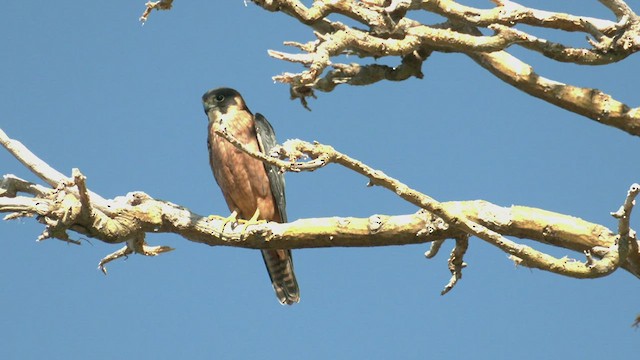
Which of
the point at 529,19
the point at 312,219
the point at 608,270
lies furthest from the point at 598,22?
the point at 312,219

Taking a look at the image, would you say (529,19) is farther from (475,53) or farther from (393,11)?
(393,11)

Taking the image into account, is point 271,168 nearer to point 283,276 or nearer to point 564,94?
point 283,276

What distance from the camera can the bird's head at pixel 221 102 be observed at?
902cm

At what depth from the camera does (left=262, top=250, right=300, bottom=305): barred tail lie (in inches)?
343

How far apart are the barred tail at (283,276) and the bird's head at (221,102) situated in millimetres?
1268

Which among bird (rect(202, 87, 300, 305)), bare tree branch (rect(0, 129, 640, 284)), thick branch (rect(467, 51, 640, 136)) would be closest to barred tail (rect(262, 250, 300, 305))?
bird (rect(202, 87, 300, 305))

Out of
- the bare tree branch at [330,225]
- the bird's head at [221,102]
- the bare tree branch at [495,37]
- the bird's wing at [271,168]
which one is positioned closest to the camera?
the bare tree branch at [330,225]

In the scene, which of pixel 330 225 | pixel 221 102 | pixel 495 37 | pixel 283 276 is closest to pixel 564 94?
pixel 495 37

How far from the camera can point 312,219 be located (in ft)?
18.9

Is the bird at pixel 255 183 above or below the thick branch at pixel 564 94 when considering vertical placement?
above

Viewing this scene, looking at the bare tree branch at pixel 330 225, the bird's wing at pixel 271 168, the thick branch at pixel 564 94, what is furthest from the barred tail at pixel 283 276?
the thick branch at pixel 564 94

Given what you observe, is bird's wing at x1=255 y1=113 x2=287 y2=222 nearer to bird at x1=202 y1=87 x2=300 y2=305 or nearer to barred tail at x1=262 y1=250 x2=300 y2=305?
bird at x1=202 y1=87 x2=300 y2=305

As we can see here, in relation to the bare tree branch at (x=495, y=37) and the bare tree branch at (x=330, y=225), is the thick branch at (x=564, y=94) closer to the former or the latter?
the bare tree branch at (x=495, y=37)

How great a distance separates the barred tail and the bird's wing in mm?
357
